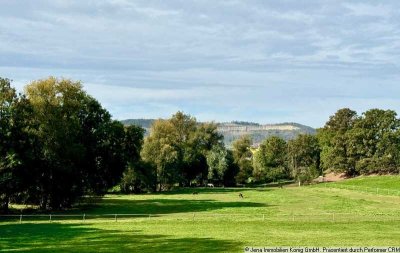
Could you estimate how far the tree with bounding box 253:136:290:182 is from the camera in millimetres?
175375

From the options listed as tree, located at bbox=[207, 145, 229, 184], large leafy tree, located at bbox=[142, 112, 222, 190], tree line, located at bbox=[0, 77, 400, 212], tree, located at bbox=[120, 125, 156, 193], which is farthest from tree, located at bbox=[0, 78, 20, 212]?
tree, located at bbox=[207, 145, 229, 184]

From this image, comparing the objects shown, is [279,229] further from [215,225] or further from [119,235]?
[119,235]

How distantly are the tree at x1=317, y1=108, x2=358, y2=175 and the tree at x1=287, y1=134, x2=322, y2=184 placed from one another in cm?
817

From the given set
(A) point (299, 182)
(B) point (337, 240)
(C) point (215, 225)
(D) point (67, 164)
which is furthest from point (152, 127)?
(B) point (337, 240)

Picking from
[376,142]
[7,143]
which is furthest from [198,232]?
[376,142]

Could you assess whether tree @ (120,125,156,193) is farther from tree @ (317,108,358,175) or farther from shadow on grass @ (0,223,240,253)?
tree @ (317,108,358,175)

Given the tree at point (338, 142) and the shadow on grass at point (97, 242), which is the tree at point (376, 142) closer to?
the tree at point (338, 142)

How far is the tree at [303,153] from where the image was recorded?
180 m

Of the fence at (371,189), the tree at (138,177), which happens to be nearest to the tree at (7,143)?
the tree at (138,177)

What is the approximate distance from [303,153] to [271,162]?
44.3ft

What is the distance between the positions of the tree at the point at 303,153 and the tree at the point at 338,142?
8169 millimetres

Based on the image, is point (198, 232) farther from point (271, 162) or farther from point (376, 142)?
point (271, 162)

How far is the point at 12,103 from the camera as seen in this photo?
208 feet

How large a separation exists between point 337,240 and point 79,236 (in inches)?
873
